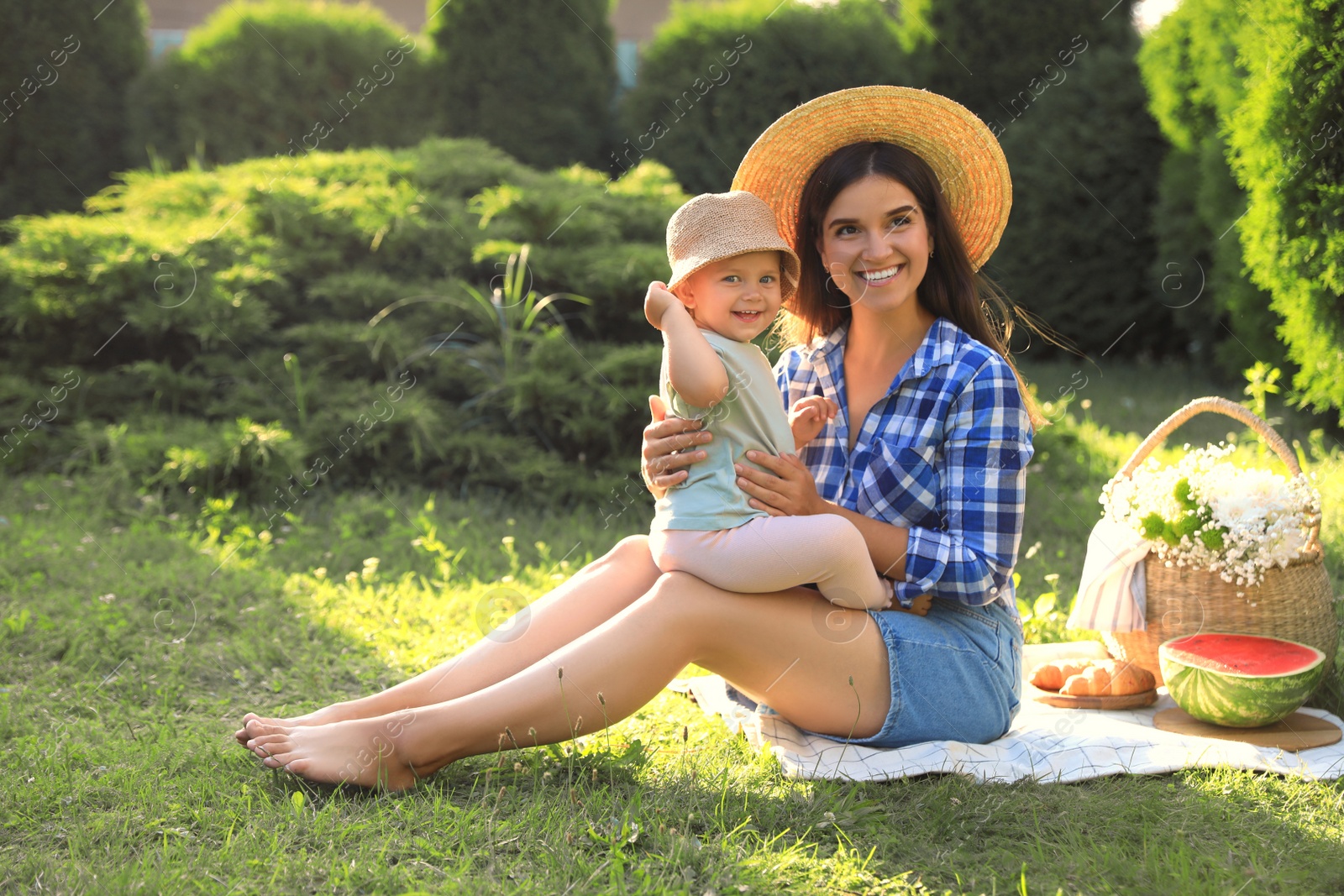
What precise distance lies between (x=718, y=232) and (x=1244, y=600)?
1.73m

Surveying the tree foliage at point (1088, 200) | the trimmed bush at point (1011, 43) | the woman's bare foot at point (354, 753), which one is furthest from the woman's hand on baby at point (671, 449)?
the trimmed bush at point (1011, 43)

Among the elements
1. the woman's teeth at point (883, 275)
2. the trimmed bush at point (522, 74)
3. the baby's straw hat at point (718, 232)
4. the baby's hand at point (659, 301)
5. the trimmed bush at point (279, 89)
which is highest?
the trimmed bush at point (279, 89)

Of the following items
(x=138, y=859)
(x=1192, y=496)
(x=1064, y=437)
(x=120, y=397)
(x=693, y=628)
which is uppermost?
(x=120, y=397)

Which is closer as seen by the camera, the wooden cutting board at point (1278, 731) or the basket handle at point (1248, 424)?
the wooden cutting board at point (1278, 731)

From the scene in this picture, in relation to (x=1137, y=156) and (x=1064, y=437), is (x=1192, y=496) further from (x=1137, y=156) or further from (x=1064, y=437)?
(x=1137, y=156)

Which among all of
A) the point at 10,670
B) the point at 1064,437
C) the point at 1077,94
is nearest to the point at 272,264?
the point at 10,670

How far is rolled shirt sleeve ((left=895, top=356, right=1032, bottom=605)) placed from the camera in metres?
2.35

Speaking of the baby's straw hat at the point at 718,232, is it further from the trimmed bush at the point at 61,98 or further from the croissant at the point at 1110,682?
the trimmed bush at the point at 61,98

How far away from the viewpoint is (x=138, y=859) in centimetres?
200

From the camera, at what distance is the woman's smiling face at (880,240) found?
2.53 metres

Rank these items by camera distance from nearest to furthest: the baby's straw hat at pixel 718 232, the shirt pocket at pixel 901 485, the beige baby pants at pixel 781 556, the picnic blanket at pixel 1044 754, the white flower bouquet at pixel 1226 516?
1. the beige baby pants at pixel 781 556
2. the baby's straw hat at pixel 718 232
3. the picnic blanket at pixel 1044 754
4. the shirt pocket at pixel 901 485
5. the white flower bouquet at pixel 1226 516

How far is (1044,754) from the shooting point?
251 cm

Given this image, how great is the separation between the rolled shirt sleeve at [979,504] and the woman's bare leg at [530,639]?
2.02ft

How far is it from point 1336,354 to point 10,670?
4.66 metres
